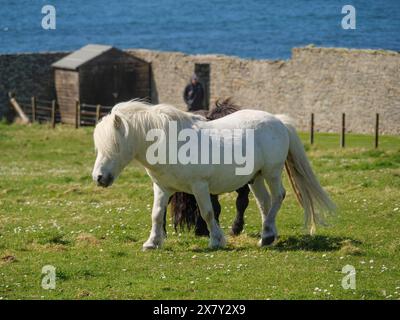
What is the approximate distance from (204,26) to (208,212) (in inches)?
3619

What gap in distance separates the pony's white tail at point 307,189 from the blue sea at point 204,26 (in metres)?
45.1

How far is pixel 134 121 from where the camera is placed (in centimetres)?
1396

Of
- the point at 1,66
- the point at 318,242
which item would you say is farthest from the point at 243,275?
the point at 1,66

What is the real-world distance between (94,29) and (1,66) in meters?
67.7

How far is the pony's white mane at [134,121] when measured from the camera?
13.8m

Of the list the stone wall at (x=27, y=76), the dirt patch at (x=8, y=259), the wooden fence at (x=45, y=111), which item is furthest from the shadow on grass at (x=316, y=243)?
the stone wall at (x=27, y=76)

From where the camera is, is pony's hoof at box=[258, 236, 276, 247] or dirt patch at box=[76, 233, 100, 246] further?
dirt patch at box=[76, 233, 100, 246]

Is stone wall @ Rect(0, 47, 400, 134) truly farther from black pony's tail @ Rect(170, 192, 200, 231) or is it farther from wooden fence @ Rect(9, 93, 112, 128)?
black pony's tail @ Rect(170, 192, 200, 231)

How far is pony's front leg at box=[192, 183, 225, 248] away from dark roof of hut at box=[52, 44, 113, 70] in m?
26.6

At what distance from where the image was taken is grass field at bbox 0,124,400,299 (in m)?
12.0

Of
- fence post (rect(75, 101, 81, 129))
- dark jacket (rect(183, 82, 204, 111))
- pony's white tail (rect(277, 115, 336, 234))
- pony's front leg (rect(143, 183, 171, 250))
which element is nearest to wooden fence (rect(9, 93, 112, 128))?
fence post (rect(75, 101, 81, 129))

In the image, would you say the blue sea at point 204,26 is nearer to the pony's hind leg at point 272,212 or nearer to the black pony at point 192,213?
the black pony at point 192,213

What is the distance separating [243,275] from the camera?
41.2 feet
